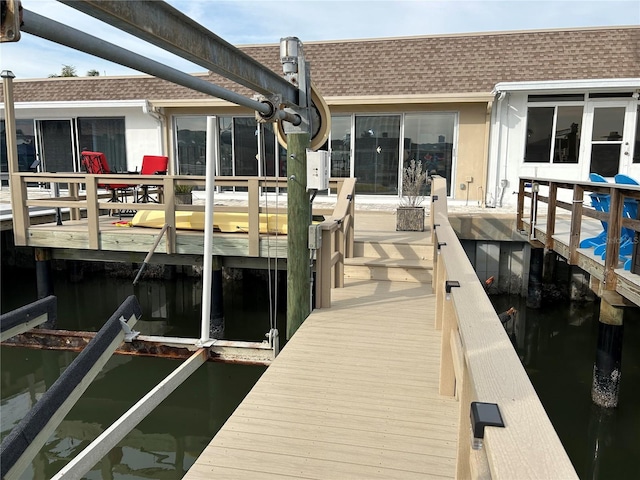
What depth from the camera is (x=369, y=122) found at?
11.1 metres

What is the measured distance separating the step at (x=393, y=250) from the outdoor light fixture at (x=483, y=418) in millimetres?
5381

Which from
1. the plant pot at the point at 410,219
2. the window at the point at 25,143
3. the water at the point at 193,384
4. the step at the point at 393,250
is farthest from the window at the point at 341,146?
the window at the point at 25,143

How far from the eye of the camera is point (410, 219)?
7.88 m

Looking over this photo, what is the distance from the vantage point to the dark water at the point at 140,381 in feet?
15.4

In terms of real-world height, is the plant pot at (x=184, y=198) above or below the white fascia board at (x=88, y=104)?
below

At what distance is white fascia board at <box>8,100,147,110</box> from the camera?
11500 millimetres

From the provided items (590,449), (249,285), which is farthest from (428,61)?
(590,449)

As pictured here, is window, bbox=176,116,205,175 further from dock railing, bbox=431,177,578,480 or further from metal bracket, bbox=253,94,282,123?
dock railing, bbox=431,177,578,480

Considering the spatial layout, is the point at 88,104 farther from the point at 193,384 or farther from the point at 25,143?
the point at 193,384

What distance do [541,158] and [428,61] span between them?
11.1 ft

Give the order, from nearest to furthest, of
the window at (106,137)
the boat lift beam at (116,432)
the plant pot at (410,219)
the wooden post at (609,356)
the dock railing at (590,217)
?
the boat lift beam at (116,432), the dock railing at (590,217), the wooden post at (609,356), the plant pot at (410,219), the window at (106,137)

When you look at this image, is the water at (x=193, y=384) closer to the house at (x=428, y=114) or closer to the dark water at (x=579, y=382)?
the dark water at (x=579, y=382)

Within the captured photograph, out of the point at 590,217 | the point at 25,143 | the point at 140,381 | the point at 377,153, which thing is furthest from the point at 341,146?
the point at 25,143

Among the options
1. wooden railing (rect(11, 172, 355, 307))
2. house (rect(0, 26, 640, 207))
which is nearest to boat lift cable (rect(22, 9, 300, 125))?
wooden railing (rect(11, 172, 355, 307))
